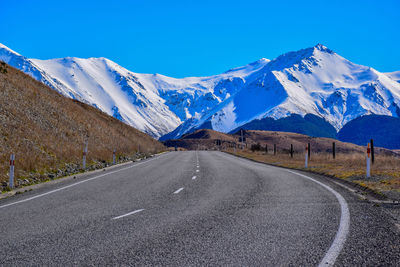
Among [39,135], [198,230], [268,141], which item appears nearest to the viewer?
[198,230]

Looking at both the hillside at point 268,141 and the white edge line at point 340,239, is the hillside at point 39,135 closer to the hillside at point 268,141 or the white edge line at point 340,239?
the white edge line at point 340,239

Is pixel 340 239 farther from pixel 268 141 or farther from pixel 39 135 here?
pixel 268 141

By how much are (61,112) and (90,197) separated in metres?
28.3

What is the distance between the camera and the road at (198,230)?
516 cm

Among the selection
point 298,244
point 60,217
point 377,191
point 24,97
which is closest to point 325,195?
point 377,191

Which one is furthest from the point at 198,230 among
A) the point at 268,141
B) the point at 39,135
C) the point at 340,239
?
the point at 268,141

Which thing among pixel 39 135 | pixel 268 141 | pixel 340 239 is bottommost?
pixel 268 141

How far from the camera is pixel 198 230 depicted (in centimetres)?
673

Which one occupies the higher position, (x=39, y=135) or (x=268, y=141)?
(x=39, y=135)

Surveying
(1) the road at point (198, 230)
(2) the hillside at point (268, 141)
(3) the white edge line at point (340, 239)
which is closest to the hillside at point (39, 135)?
(1) the road at point (198, 230)

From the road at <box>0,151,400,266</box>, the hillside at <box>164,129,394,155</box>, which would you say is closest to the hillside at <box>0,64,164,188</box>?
the road at <box>0,151,400,266</box>

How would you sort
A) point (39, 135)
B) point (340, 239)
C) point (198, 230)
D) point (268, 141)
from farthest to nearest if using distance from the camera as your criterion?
1. point (268, 141)
2. point (39, 135)
3. point (198, 230)
4. point (340, 239)

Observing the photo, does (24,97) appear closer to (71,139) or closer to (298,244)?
(71,139)

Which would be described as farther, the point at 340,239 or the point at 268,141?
the point at 268,141
